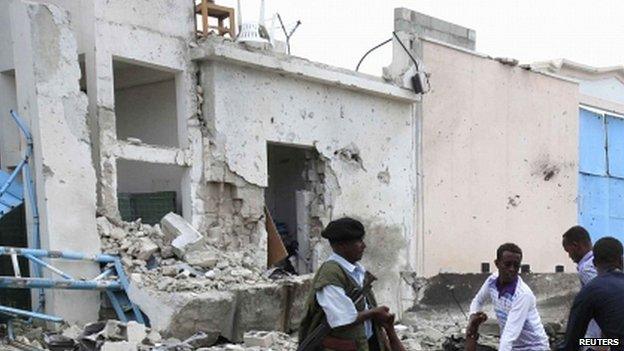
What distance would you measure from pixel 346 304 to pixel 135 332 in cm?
395

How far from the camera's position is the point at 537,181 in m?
15.1

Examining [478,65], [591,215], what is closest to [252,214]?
[478,65]

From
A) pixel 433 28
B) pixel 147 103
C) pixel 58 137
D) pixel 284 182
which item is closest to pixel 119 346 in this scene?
pixel 58 137

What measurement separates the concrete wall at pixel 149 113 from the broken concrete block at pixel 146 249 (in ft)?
6.07

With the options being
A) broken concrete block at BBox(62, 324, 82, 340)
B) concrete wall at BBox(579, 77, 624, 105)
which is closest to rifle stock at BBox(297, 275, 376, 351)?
broken concrete block at BBox(62, 324, 82, 340)

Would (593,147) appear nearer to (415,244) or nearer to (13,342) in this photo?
(415,244)

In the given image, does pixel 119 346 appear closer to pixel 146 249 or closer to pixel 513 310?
pixel 146 249

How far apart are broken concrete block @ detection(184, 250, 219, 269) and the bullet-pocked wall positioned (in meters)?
1.23

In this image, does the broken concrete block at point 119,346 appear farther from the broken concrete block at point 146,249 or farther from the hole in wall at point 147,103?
the hole in wall at point 147,103

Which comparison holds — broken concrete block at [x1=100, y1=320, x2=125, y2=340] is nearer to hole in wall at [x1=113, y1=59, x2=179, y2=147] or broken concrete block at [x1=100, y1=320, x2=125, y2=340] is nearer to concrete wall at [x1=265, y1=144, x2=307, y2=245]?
hole in wall at [x1=113, y1=59, x2=179, y2=147]

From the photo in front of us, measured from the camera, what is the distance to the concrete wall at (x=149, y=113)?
10.6m

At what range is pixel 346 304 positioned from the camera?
4152mm

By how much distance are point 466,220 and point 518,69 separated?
3.13 meters

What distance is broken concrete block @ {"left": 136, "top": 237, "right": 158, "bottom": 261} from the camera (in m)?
8.59
